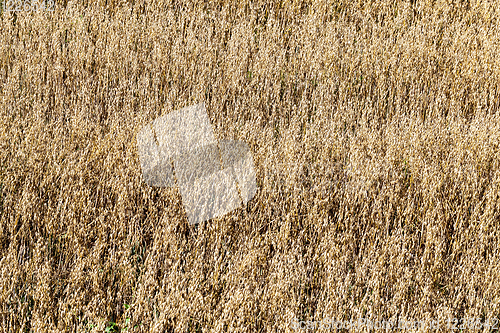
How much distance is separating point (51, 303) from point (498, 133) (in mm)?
3012

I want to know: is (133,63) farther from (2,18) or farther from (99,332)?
(99,332)

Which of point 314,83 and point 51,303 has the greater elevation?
point 314,83

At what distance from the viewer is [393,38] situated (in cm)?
484

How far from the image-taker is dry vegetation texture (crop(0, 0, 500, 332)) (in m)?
2.32

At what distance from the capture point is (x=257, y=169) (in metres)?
3.11

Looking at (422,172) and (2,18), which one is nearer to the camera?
(422,172)

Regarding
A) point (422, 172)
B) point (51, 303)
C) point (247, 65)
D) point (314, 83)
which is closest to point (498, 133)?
point (422, 172)

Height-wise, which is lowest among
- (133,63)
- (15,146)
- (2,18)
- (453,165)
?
(453,165)

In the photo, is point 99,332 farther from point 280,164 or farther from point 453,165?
point 453,165

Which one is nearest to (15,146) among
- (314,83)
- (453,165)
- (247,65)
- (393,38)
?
(247,65)

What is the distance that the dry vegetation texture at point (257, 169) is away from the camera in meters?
2.32

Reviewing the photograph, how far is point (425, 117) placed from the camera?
4.02 m

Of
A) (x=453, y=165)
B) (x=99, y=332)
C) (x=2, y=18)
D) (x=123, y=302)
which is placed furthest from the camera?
(x=2, y=18)

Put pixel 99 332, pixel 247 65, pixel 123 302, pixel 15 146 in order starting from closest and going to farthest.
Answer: pixel 99 332 < pixel 123 302 < pixel 15 146 < pixel 247 65
